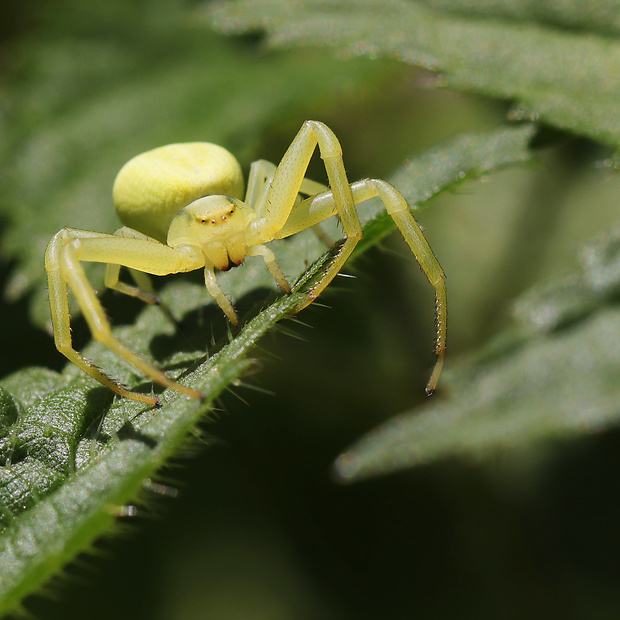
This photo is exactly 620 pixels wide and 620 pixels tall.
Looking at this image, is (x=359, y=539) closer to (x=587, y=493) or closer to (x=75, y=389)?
(x=587, y=493)

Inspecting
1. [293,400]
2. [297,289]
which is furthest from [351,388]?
[297,289]

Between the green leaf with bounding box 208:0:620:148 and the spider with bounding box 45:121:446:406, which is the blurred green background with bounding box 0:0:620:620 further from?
the spider with bounding box 45:121:446:406

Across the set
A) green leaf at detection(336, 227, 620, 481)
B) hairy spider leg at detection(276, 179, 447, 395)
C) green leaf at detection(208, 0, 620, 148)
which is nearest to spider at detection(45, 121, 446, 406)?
hairy spider leg at detection(276, 179, 447, 395)

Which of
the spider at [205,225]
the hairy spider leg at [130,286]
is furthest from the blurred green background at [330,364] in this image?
the spider at [205,225]

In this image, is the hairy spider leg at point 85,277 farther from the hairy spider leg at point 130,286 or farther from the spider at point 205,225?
the hairy spider leg at point 130,286

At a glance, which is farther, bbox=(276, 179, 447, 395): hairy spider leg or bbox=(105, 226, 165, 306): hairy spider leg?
bbox=(105, 226, 165, 306): hairy spider leg

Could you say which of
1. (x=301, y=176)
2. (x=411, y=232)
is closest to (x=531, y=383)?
(x=411, y=232)

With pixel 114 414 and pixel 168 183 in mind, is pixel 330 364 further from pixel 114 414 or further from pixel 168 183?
pixel 114 414
